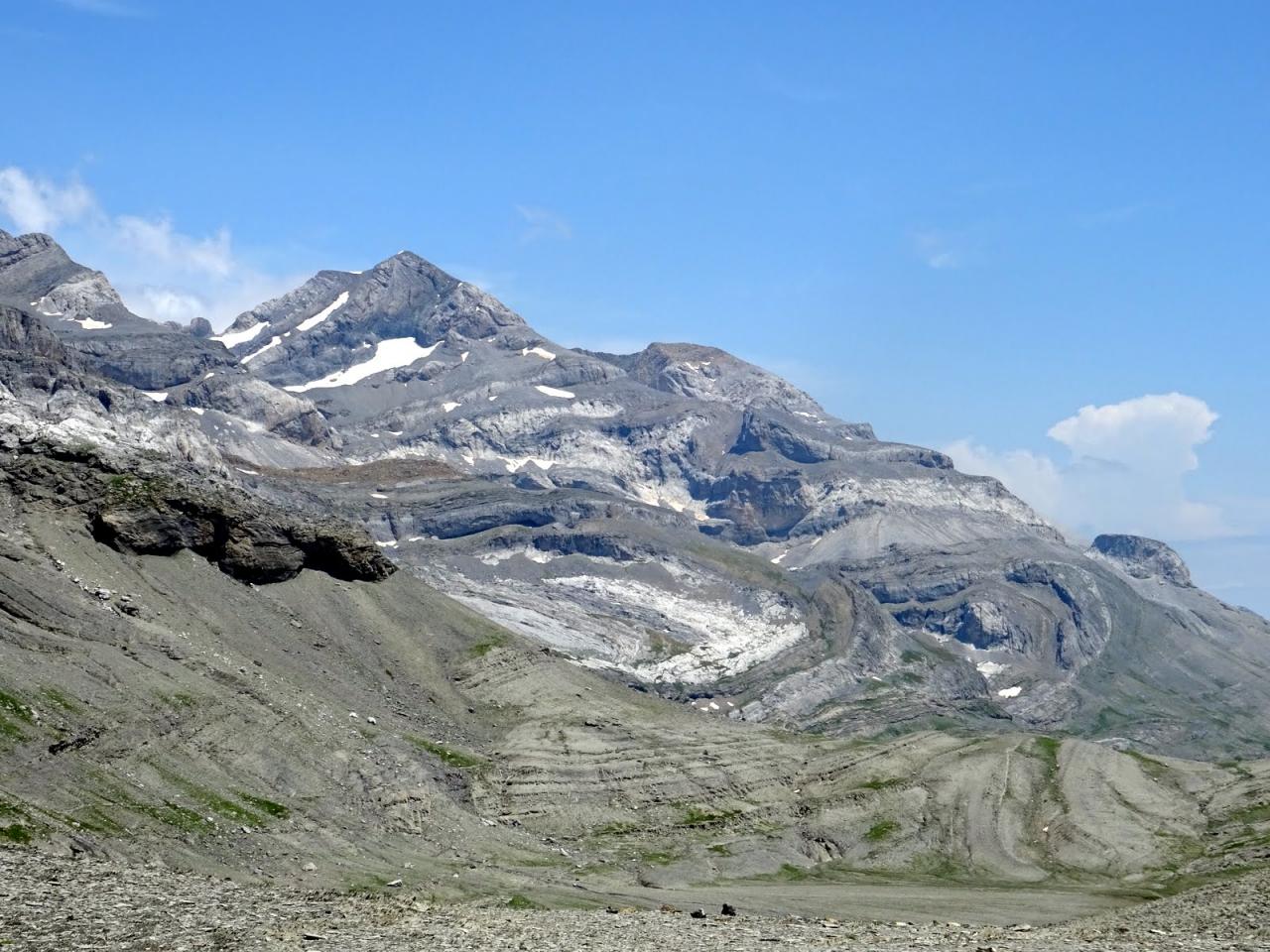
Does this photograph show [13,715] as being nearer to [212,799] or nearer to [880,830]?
[212,799]

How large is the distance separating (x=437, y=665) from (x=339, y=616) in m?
11.7

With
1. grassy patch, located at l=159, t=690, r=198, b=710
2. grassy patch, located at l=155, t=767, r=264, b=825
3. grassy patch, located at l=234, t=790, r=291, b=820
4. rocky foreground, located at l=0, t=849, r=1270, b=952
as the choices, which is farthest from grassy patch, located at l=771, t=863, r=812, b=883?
grassy patch, located at l=159, t=690, r=198, b=710

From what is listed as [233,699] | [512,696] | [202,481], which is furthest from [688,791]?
[202,481]

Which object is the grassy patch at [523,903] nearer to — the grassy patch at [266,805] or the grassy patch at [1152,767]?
the grassy patch at [266,805]

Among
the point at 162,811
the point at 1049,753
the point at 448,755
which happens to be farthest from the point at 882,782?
the point at 162,811

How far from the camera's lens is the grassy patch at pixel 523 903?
9375 centimetres

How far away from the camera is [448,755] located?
146 meters

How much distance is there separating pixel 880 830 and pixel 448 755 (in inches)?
1509

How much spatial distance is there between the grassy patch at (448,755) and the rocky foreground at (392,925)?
59642 millimetres

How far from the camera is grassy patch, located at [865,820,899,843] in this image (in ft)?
465

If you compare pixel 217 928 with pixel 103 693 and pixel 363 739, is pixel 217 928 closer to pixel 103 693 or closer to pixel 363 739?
pixel 103 693

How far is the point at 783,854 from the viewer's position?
135 m

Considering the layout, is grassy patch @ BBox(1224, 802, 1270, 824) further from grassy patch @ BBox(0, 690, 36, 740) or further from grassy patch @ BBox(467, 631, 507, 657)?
grassy patch @ BBox(0, 690, 36, 740)

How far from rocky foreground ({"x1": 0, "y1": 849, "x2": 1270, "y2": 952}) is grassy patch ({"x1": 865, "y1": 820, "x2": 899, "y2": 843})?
59.0 metres
